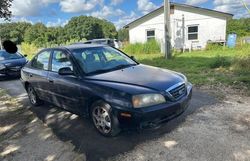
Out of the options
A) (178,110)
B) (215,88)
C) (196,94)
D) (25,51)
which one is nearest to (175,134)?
(178,110)

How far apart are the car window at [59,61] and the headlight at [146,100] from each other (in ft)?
5.56

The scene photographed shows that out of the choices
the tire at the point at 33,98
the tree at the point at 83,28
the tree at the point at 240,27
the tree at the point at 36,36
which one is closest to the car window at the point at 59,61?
the tire at the point at 33,98

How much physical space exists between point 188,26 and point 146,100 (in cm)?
1993

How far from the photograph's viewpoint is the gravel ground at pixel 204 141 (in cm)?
350

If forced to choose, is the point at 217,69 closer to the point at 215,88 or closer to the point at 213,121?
the point at 215,88

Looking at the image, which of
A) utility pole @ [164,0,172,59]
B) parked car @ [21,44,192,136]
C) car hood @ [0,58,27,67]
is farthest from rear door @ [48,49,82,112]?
utility pole @ [164,0,172,59]

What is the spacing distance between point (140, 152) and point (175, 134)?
80 centimetres

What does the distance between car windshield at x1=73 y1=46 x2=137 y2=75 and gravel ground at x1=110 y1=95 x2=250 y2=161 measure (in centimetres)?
166

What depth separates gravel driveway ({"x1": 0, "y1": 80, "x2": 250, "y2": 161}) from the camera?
141 inches

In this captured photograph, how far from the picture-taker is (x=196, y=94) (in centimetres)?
655

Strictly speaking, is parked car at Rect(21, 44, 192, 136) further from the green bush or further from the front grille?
the green bush

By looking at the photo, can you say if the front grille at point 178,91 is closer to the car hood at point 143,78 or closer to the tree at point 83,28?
the car hood at point 143,78

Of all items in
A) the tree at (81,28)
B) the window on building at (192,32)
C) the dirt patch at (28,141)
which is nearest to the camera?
the dirt patch at (28,141)

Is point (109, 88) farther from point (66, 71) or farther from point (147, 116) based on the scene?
point (66, 71)
